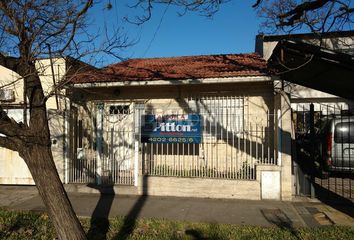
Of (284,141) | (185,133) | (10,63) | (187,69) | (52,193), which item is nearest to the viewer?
(52,193)

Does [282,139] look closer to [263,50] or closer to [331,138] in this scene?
[331,138]

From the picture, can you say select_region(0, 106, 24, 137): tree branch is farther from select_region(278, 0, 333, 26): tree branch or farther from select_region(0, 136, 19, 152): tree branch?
select_region(278, 0, 333, 26): tree branch

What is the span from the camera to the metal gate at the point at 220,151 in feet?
29.1

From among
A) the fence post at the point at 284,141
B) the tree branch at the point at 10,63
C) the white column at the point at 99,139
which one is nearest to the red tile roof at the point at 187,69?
the white column at the point at 99,139

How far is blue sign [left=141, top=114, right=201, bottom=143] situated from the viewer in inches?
357

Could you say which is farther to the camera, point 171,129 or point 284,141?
point 171,129

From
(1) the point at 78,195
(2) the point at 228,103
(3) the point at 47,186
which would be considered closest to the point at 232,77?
(2) the point at 228,103

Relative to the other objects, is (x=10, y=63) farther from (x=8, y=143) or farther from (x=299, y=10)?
(x=299, y=10)

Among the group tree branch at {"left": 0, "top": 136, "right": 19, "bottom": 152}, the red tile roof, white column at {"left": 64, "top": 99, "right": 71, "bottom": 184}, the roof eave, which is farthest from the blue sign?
tree branch at {"left": 0, "top": 136, "right": 19, "bottom": 152}

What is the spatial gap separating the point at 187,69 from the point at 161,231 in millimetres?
6262

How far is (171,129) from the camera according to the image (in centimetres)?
920

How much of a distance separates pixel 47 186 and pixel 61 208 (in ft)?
1.15

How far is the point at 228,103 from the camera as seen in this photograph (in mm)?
10375

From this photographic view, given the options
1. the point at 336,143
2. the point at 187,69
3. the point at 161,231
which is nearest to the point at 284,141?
the point at 336,143
